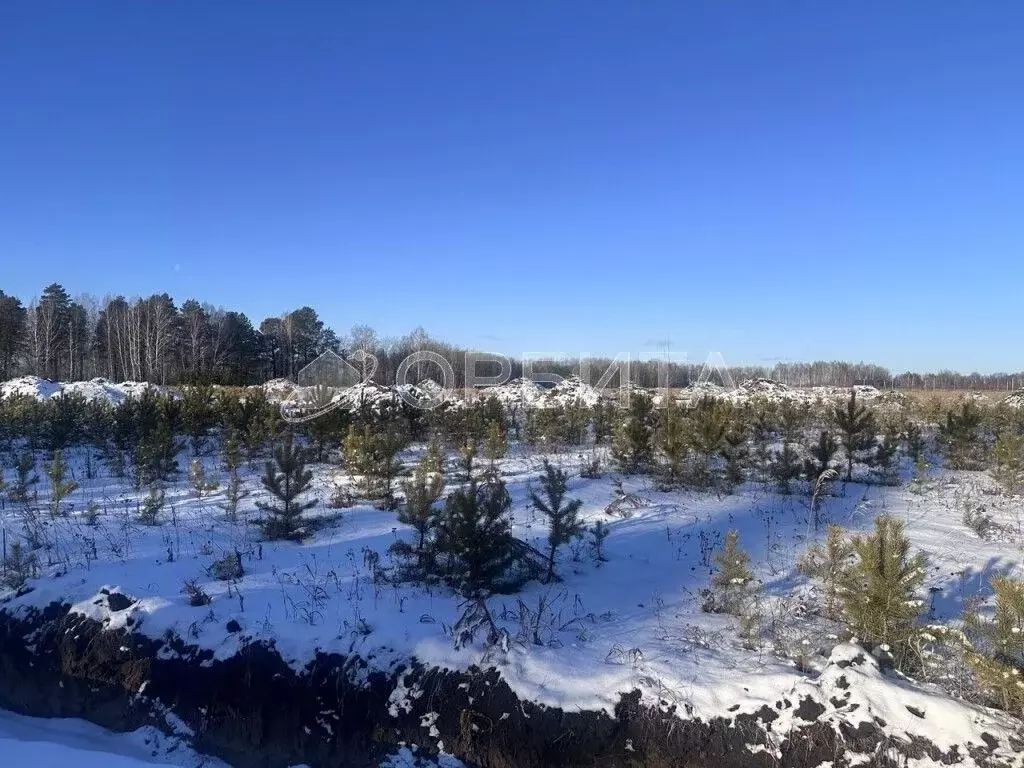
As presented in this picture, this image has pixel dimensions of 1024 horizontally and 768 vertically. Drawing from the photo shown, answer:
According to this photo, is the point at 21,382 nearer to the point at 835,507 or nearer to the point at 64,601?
the point at 64,601


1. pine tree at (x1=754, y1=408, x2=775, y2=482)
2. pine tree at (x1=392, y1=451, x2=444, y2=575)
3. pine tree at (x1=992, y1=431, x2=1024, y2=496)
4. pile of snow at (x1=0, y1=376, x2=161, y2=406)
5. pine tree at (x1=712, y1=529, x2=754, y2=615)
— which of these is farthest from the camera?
pile of snow at (x1=0, y1=376, x2=161, y2=406)

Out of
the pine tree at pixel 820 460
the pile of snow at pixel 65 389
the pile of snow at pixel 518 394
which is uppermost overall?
the pile of snow at pixel 65 389

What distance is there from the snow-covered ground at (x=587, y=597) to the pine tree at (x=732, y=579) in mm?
181

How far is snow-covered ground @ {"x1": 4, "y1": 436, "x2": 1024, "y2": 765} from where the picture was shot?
4.24 m

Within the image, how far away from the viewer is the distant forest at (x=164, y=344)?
1599 inches

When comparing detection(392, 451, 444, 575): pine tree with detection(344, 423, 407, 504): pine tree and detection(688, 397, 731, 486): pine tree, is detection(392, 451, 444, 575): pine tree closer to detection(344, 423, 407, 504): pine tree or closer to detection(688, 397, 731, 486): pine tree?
detection(344, 423, 407, 504): pine tree

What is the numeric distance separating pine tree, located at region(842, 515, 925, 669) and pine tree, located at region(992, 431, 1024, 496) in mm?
7827

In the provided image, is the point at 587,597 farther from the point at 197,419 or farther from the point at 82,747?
the point at 197,419

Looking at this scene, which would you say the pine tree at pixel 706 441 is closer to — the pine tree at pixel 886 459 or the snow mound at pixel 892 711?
the pine tree at pixel 886 459

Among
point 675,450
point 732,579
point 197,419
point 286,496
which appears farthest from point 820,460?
point 197,419

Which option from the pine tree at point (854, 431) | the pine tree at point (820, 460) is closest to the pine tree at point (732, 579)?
the pine tree at point (820, 460)

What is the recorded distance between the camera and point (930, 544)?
7336 millimetres

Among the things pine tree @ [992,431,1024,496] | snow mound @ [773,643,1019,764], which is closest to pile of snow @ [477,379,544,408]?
pine tree @ [992,431,1024,496]

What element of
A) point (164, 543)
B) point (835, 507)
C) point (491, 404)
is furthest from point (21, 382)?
point (835, 507)
